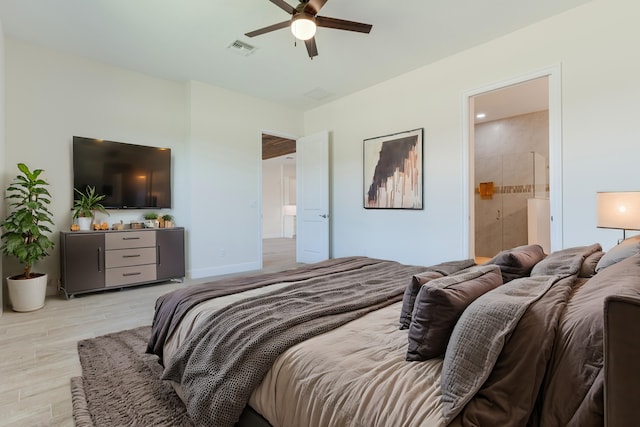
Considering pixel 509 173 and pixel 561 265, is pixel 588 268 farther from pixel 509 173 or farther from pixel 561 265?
pixel 509 173

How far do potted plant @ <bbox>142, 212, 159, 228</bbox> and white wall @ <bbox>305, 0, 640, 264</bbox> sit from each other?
2.83m

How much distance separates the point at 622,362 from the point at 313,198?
517cm

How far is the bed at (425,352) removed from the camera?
0.79 meters

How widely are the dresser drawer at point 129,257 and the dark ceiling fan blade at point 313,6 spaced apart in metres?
3.43

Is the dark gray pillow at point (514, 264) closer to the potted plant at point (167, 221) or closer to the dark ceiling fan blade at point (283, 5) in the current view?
the dark ceiling fan blade at point (283, 5)

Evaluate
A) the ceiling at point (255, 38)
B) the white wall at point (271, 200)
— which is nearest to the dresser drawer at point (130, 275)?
the ceiling at point (255, 38)

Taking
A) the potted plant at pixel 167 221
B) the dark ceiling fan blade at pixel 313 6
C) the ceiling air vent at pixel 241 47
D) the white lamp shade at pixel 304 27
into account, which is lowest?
the potted plant at pixel 167 221

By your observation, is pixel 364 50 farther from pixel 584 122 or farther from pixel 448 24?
pixel 584 122

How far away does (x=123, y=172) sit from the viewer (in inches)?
166

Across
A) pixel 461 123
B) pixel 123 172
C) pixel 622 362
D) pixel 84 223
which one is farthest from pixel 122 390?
pixel 461 123

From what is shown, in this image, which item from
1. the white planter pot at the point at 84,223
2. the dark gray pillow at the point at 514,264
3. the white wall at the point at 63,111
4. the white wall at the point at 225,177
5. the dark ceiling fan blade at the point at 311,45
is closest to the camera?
the dark gray pillow at the point at 514,264

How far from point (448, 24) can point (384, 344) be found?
341 centimetres

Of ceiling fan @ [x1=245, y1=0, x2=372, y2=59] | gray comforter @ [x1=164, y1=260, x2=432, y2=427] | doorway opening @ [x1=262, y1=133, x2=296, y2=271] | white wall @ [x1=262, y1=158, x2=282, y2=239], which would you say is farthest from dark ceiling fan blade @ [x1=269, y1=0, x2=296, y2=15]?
white wall @ [x1=262, y1=158, x2=282, y2=239]

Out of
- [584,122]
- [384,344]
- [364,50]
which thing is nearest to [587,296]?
[384,344]
